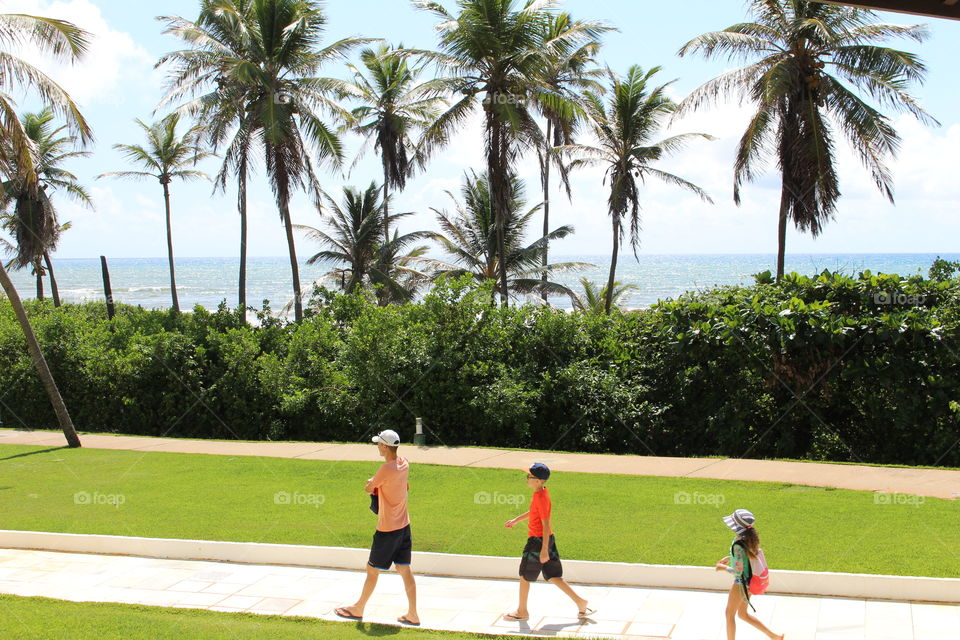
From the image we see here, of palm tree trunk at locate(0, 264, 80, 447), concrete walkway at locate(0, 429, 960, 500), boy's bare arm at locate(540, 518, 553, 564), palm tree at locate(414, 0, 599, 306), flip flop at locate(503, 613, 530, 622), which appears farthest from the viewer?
palm tree at locate(414, 0, 599, 306)

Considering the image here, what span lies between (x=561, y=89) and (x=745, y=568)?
75.2ft

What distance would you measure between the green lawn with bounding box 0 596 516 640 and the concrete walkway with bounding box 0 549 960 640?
0.93 feet

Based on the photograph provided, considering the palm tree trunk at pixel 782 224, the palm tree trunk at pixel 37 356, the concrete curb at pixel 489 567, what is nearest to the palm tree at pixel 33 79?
the palm tree trunk at pixel 37 356

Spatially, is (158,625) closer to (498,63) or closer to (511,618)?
(511,618)

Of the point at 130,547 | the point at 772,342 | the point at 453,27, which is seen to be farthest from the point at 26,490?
the point at 453,27

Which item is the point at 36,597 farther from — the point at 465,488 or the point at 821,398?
the point at 821,398

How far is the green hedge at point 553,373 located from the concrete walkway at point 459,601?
727cm

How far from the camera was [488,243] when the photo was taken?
32.9 m

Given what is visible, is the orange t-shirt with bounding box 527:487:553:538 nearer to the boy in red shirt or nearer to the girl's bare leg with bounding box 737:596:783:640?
the boy in red shirt

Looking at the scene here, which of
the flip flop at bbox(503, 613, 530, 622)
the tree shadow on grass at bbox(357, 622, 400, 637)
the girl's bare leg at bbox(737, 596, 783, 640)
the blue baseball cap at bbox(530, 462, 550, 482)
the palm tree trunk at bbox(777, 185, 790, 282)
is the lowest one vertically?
the flip flop at bbox(503, 613, 530, 622)

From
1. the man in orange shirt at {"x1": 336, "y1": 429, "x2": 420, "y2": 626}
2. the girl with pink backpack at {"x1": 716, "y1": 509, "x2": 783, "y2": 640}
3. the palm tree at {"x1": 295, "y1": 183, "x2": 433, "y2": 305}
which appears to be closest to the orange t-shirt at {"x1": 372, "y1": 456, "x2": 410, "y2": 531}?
the man in orange shirt at {"x1": 336, "y1": 429, "x2": 420, "y2": 626}

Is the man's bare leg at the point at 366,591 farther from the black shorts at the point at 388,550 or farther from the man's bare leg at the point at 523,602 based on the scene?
the man's bare leg at the point at 523,602

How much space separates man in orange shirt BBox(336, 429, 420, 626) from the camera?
702cm

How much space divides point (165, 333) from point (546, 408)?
9076 millimetres
